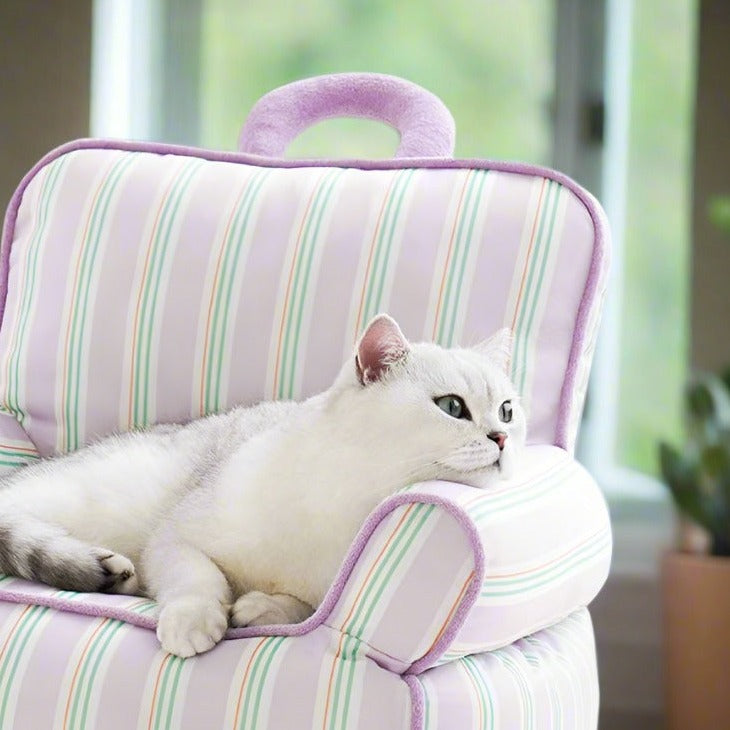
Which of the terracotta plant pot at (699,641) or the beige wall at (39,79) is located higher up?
the beige wall at (39,79)

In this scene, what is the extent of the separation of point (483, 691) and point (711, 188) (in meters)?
1.78

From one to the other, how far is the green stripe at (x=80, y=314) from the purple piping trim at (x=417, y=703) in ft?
2.45

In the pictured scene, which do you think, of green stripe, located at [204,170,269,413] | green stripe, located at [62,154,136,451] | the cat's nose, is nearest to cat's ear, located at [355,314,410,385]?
the cat's nose

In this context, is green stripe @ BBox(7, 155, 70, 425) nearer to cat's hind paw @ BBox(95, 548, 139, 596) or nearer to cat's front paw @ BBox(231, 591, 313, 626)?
cat's hind paw @ BBox(95, 548, 139, 596)

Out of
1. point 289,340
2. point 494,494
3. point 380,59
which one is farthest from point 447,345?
point 380,59

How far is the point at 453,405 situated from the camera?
1032 mm

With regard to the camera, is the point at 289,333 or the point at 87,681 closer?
the point at 87,681

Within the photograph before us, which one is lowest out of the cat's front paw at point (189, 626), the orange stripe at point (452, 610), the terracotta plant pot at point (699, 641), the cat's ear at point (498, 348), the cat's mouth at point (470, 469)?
the terracotta plant pot at point (699, 641)

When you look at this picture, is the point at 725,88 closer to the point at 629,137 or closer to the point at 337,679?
the point at 629,137

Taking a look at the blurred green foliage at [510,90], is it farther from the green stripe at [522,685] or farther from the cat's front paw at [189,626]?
the cat's front paw at [189,626]

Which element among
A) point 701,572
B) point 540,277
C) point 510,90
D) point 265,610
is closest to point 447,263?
point 540,277

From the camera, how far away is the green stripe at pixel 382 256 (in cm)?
139

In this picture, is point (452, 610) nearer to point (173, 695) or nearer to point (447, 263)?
point (173, 695)

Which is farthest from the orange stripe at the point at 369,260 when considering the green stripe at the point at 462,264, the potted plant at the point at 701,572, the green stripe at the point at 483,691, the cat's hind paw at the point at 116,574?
the potted plant at the point at 701,572
